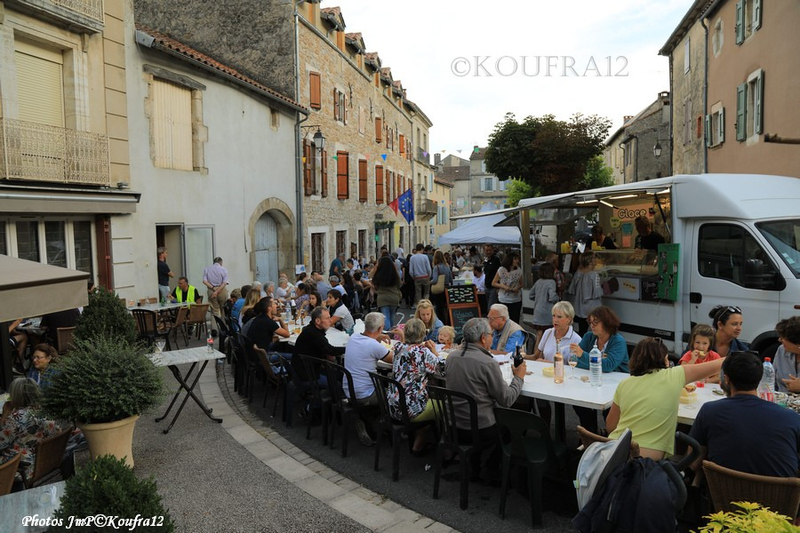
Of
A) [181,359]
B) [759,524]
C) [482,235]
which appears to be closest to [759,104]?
[482,235]

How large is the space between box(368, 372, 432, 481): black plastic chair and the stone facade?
13780mm

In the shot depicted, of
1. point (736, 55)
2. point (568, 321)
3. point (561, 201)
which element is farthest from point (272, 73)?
point (568, 321)

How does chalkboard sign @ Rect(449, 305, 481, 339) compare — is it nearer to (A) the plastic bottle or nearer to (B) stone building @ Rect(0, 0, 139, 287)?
(A) the plastic bottle

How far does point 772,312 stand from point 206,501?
6.05 m

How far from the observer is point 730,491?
9.82ft

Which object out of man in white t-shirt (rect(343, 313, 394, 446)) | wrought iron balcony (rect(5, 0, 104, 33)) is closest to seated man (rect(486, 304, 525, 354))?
man in white t-shirt (rect(343, 313, 394, 446))

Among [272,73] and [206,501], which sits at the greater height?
[272,73]

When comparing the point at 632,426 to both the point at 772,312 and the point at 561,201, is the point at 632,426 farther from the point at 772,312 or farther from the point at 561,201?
the point at 561,201

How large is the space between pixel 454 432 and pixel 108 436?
8.92 ft

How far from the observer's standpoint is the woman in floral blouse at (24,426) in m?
3.97

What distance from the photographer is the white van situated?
250 inches

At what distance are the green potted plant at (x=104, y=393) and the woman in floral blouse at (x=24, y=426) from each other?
0.36ft

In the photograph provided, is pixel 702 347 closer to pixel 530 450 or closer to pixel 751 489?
pixel 530 450

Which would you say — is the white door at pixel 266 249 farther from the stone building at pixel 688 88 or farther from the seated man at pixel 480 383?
the stone building at pixel 688 88
